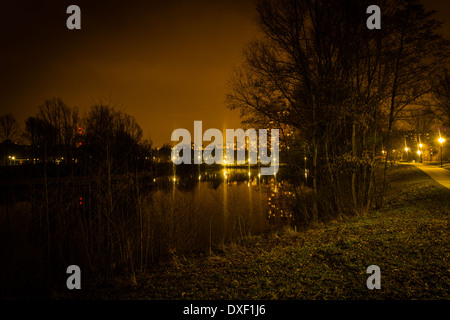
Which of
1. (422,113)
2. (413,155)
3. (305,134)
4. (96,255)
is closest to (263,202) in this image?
(305,134)

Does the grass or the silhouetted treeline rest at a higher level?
the silhouetted treeline

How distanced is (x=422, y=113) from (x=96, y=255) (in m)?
13.0

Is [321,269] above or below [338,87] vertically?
below

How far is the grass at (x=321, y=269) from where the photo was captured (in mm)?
4582

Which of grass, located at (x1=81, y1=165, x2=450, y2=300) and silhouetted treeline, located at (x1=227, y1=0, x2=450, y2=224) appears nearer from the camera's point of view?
grass, located at (x1=81, y1=165, x2=450, y2=300)

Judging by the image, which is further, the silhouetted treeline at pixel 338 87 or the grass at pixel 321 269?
the silhouetted treeline at pixel 338 87

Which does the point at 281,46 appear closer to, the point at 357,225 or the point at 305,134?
the point at 305,134

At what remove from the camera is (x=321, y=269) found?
548cm

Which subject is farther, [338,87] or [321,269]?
[338,87]

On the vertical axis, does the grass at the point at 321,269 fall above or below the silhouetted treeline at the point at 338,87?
below

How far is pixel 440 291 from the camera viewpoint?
417 centimetres

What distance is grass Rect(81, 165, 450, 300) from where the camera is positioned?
4.58 metres
